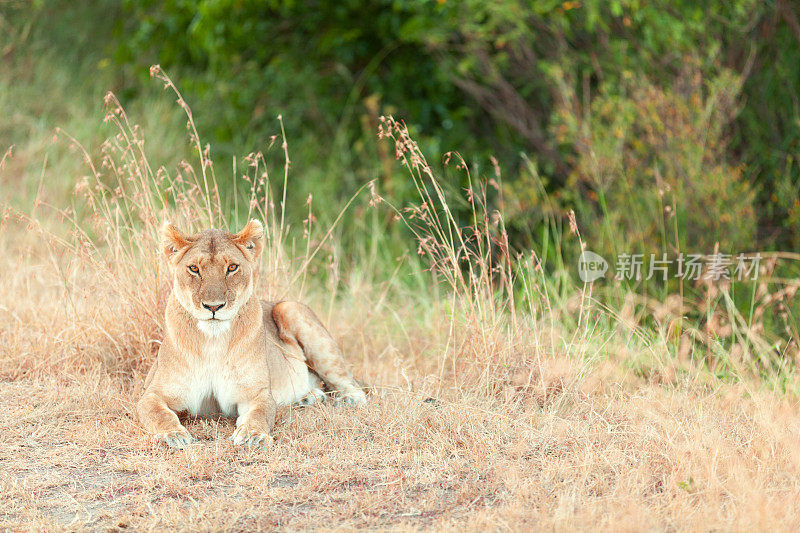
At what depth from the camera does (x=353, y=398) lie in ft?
15.7

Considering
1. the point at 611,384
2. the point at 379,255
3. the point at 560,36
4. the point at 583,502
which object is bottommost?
the point at 379,255

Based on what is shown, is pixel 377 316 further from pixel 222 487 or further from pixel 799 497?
pixel 799 497

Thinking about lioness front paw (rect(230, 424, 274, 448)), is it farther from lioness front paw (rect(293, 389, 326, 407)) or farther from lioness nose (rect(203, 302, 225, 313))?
lioness front paw (rect(293, 389, 326, 407))

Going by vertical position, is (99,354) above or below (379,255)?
above

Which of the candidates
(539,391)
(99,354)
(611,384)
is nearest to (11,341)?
(99,354)

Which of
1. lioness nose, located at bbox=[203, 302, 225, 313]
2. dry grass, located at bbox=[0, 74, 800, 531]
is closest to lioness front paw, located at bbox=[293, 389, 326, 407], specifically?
dry grass, located at bbox=[0, 74, 800, 531]

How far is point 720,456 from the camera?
3.83 metres

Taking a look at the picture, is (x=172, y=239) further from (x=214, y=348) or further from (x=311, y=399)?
(x=311, y=399)

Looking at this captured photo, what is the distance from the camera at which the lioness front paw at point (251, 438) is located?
4020 mm

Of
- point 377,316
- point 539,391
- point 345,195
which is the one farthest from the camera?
point 345,195

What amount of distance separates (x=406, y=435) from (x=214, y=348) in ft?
3.18

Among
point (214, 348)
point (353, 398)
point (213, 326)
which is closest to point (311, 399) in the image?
point (353, 398)

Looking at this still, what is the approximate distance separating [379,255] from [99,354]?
3.91 meters

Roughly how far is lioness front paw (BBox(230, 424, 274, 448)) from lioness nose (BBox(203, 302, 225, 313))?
54 centimetres
